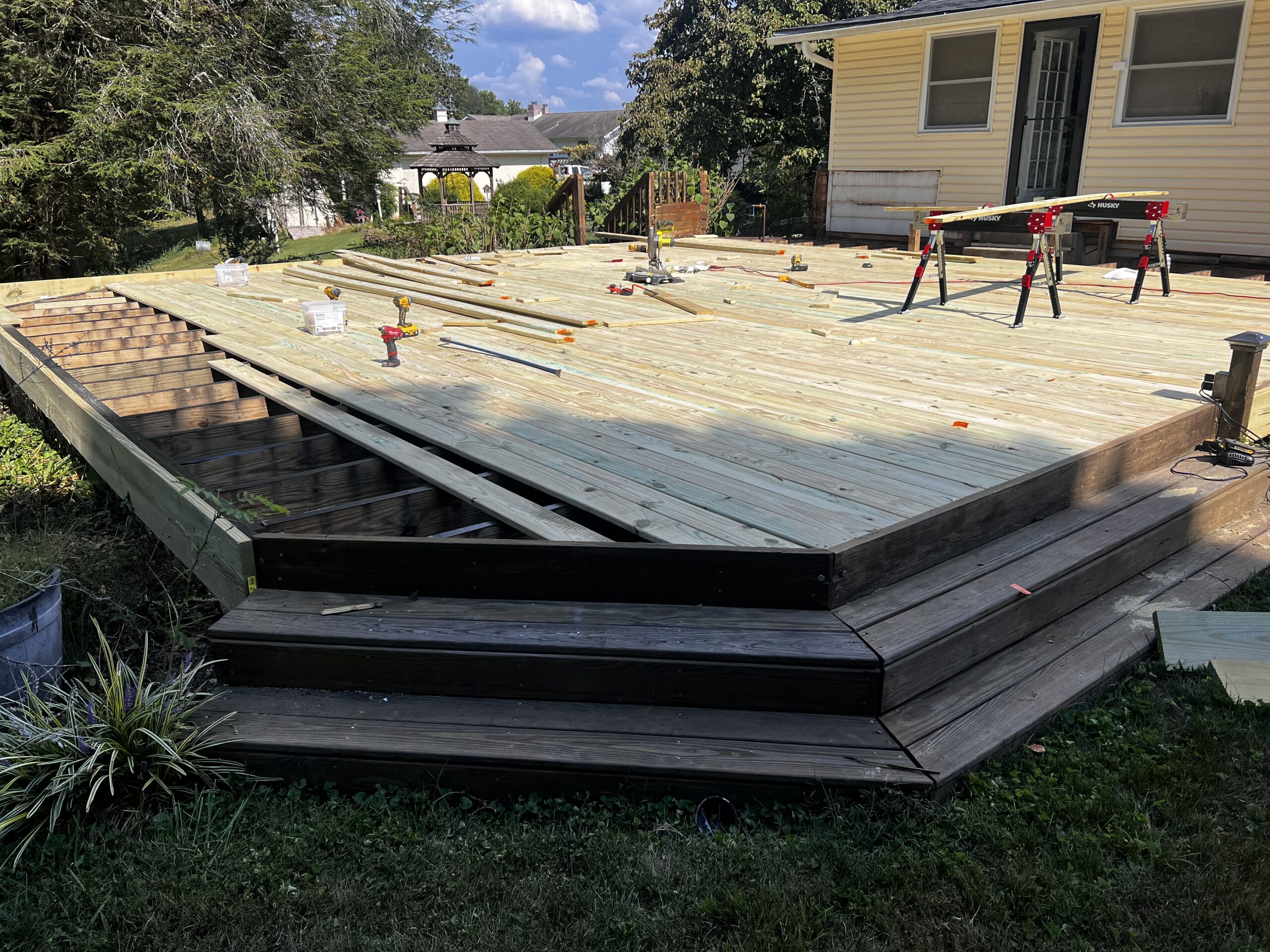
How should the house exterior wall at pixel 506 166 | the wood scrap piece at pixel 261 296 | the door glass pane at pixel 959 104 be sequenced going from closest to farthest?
the wood scrap piece at pixel 261 296 → the door glass pane at pixel 959 104 → the house exterior wall at pixel 506 166

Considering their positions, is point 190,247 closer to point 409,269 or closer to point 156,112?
point 156,112

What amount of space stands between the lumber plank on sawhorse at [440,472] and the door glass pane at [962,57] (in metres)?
9.87

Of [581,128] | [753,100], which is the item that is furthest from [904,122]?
[581,128]

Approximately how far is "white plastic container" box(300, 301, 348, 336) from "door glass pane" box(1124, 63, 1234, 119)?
8.69 metres

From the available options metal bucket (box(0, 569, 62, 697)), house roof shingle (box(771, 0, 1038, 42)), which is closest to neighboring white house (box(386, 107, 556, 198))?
house roof shingle (box(771, 0, 1038, 42))

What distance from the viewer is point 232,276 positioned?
8.65 m

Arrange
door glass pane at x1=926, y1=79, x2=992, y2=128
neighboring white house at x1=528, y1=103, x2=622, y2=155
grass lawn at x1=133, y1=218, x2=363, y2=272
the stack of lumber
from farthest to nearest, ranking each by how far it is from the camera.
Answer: neighboring white house at x1=528, y1=103, x2=622, y2=155 → grass lawn at x1=133, y1=218, x2=363, y2=272 → door glass pane at x1=926, y1=79, x2=992, y2=128 → the stack of lumber

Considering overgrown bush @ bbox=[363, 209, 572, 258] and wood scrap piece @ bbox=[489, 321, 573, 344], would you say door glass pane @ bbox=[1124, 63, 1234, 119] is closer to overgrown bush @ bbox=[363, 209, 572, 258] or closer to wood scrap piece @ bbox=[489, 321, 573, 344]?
wood scrap piece @ bbox=[489, 321, 573, 344]

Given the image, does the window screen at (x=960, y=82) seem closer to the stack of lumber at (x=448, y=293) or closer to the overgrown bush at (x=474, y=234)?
the overgrown bush at (x=474, y=234)

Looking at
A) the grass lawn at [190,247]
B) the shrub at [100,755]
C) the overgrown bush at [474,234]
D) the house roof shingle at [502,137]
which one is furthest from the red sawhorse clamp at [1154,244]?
the house roof shingle at [502,137]

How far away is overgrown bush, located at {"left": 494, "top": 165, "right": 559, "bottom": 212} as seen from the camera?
2383 cm

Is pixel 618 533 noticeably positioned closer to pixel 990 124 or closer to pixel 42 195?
pixel 990 124

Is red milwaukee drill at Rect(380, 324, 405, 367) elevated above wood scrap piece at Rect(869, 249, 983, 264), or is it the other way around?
wood scrap piece at Rect(869, 249, 983, 264)

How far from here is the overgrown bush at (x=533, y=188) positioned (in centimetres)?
2383
